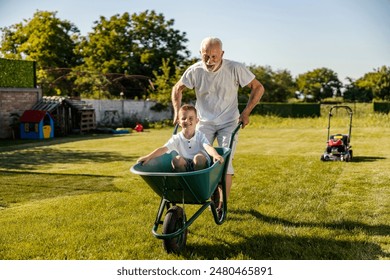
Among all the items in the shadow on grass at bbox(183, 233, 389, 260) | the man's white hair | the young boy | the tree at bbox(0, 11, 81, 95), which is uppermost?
the tree at bbox(0, 11, 81, 95)

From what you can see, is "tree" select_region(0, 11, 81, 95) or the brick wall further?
the brick wall

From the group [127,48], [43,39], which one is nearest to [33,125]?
[43,39]

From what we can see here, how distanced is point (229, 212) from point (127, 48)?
934cm

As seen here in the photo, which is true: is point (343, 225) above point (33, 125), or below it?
above

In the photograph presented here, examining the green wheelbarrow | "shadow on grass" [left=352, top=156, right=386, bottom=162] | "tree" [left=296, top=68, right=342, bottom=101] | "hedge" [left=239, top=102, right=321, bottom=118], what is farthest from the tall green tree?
"tree" [left=296, top=68, right=342, bottom=101]

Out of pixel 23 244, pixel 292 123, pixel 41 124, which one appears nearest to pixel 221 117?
pixel 23 244

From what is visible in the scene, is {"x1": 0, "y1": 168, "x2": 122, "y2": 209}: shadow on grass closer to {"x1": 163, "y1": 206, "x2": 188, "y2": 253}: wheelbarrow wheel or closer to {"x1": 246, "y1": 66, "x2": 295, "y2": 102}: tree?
{"x1": 163, "y1": 206, "x2": 188, "y2": 253}: wheelbarrow wheel

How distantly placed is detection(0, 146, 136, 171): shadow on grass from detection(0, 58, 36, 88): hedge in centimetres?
326

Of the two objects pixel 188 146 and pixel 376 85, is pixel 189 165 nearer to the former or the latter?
pixel 188 146

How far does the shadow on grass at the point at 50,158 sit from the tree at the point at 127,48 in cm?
423

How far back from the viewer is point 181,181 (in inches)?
95.1

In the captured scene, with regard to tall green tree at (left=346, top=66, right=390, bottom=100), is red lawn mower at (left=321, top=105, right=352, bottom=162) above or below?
below

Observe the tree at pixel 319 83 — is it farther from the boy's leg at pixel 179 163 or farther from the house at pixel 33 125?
the boy's leg at pixel 179 163

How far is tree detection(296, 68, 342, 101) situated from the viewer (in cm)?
2839
